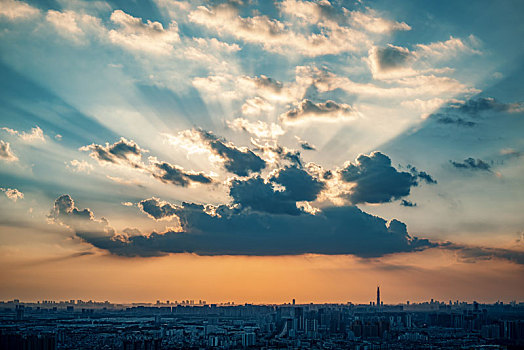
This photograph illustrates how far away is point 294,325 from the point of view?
631 ft

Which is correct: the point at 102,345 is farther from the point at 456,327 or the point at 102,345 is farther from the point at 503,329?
the point at 456,327

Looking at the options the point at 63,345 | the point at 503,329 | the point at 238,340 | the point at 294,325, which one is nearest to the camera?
the point at 63,345

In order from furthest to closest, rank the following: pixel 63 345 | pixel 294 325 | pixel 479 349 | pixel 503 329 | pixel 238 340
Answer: pixel 294 325 < pixel 503 329 < pixel 238 340 < pixel 63 345 < pixel 479 349

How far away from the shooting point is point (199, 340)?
142875mm

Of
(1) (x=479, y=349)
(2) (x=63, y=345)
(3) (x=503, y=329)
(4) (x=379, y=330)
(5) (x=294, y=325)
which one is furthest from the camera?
(5) (x=294, y=325)

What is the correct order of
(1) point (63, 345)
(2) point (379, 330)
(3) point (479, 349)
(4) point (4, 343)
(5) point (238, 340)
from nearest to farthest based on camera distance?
(4) point (4, 343)
(3) point (479, 349)
(1) point (63, 345)
(5) point (238, 340)
(2) point (379, 330)

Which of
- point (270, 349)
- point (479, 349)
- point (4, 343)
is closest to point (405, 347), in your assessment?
point (479, 349)

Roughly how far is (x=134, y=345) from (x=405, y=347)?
203ft

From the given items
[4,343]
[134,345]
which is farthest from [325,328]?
[4,343]

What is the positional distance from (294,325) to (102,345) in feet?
274

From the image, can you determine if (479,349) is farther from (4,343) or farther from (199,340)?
(4,343)

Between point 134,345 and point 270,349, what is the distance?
92.4ft

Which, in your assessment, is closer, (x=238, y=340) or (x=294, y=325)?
(x=238, y=340)

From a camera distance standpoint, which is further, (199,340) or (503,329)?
(503,329)
